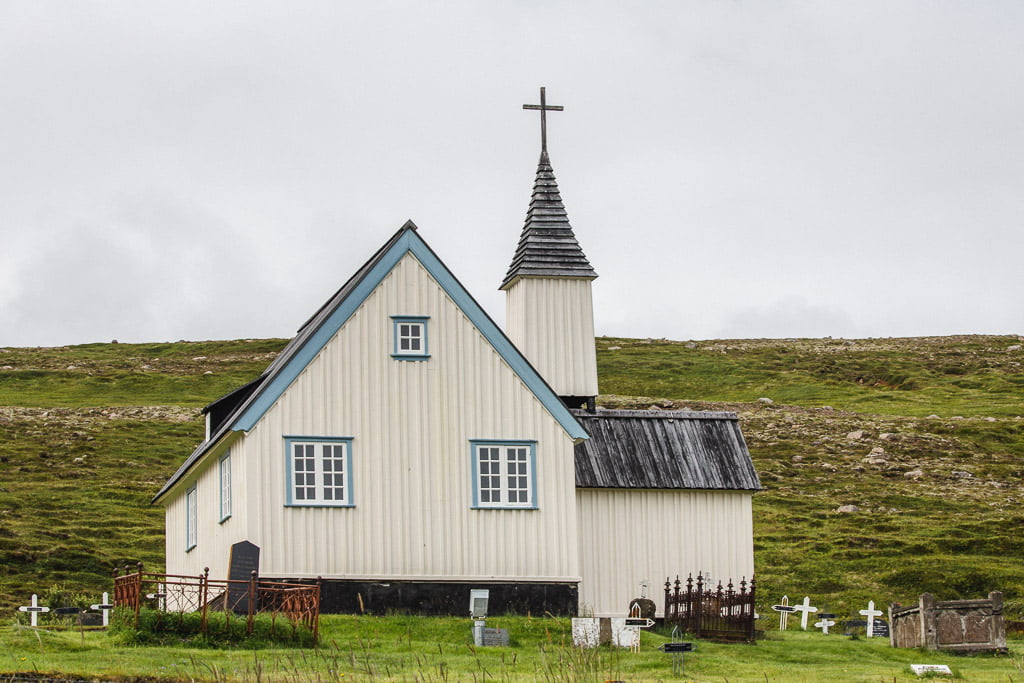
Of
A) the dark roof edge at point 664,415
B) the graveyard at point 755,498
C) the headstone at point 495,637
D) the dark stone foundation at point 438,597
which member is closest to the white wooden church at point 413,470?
the dark stone foundation at point 438,597

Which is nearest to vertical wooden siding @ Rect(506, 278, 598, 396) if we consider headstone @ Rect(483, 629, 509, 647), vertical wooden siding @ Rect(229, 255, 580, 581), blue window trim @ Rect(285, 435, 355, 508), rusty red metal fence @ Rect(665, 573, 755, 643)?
vertical wooden siding @ Rect(229, 255, 580, 581)

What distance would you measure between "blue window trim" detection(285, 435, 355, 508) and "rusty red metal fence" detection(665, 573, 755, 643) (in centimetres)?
661

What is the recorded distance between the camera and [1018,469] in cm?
6844

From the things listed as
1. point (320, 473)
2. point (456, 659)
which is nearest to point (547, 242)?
point (320, 473)

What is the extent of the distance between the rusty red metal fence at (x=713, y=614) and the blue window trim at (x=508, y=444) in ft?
10.8

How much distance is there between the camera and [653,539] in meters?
33.6

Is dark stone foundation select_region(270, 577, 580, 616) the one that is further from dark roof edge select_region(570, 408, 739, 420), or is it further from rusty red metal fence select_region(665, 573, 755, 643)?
dark roof edge select_region(570, 408, 739, 420)

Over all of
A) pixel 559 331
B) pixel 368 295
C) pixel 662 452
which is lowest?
pixel 662 452

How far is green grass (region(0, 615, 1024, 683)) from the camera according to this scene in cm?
1978

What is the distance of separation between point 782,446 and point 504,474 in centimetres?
4392

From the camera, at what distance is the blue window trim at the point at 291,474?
29281mm

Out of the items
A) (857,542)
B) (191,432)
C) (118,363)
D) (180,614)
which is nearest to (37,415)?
(191,432)

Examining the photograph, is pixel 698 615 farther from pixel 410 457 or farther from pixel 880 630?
pixel 410 457

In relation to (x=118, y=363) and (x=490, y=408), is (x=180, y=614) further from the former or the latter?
(x=118, y=363)
